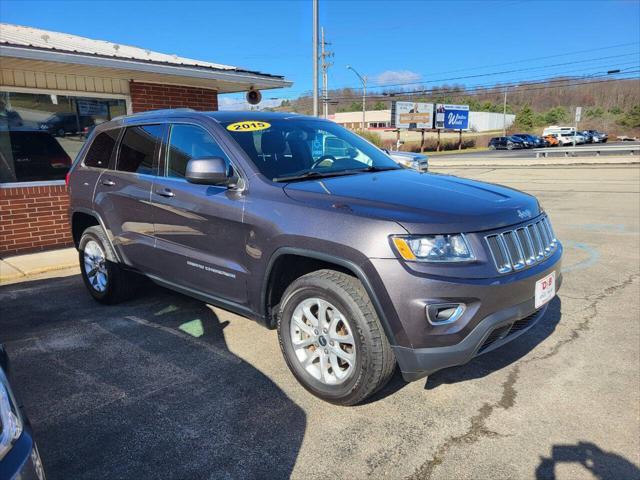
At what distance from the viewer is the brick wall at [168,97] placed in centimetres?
872

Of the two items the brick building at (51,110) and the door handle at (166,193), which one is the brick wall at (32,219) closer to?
the brick building at (51,110)

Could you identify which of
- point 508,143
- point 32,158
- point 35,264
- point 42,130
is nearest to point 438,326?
point 35,264

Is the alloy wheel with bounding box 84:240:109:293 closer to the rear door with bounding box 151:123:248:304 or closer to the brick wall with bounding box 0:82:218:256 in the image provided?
the rear door with bounding box 151:123:248:304

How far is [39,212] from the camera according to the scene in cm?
768

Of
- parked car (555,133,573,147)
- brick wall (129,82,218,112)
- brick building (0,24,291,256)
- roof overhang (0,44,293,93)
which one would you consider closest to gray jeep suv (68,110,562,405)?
roof overhang (0,44,293,93)

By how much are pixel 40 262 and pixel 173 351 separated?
4.13 meters

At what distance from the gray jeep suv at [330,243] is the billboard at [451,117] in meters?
60.6

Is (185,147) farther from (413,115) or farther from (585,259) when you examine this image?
(413,115)

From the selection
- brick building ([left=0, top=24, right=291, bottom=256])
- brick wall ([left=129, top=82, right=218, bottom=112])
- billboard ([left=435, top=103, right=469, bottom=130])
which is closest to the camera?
brick building ([left=0, top=24, right=291, bottom=256])

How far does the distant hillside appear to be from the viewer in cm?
7638

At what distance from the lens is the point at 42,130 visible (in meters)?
7.90

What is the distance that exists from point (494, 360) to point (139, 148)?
3.57 meters

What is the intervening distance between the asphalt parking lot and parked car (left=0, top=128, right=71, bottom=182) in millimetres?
3605

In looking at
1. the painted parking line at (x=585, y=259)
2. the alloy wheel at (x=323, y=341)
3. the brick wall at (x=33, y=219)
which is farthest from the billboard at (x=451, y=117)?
the alloy wheel at (x=323, y=341)
